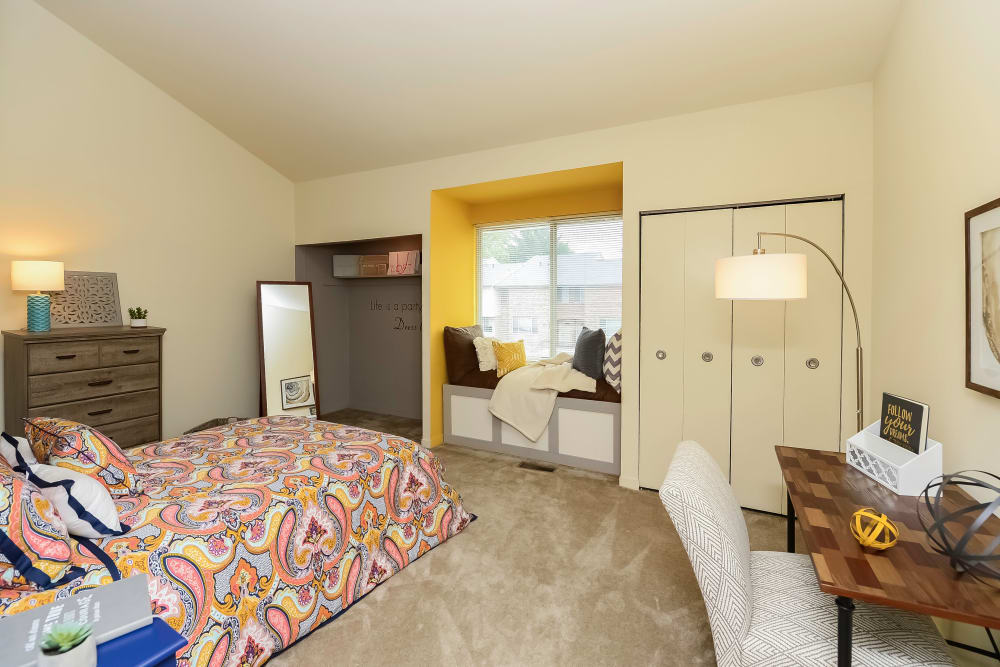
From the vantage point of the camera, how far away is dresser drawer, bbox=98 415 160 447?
10.9 ft

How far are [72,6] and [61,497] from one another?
336cm

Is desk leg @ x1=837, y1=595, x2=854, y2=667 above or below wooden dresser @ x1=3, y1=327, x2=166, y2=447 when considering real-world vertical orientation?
below

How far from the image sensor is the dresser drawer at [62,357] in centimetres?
Answer: 293

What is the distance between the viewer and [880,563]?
114 cm

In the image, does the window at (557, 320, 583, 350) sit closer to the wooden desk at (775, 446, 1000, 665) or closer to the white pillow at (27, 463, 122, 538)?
the wooden desk at (775, 446, 1000, 665)

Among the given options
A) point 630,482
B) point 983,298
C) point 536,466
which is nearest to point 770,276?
point 983,298

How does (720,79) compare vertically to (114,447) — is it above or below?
above

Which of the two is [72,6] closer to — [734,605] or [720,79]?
[720,79]

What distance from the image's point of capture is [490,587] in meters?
2.19

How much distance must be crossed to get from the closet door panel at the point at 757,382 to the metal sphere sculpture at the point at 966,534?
56.5 inches

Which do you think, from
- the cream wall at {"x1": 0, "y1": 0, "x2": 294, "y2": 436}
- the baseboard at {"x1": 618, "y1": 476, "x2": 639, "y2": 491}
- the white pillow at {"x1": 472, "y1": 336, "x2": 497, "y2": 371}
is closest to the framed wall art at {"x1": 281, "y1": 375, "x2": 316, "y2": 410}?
the cream wall at {"x1": 0, "y1": 0, "x2": 294, "y2": 436}

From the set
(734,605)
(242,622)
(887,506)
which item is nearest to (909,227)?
(887,506)

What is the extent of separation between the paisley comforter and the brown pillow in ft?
5.35

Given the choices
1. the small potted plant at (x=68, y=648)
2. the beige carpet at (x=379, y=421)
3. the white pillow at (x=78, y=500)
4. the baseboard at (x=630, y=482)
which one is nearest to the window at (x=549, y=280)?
the beige carpet at (x=379, y=421)
